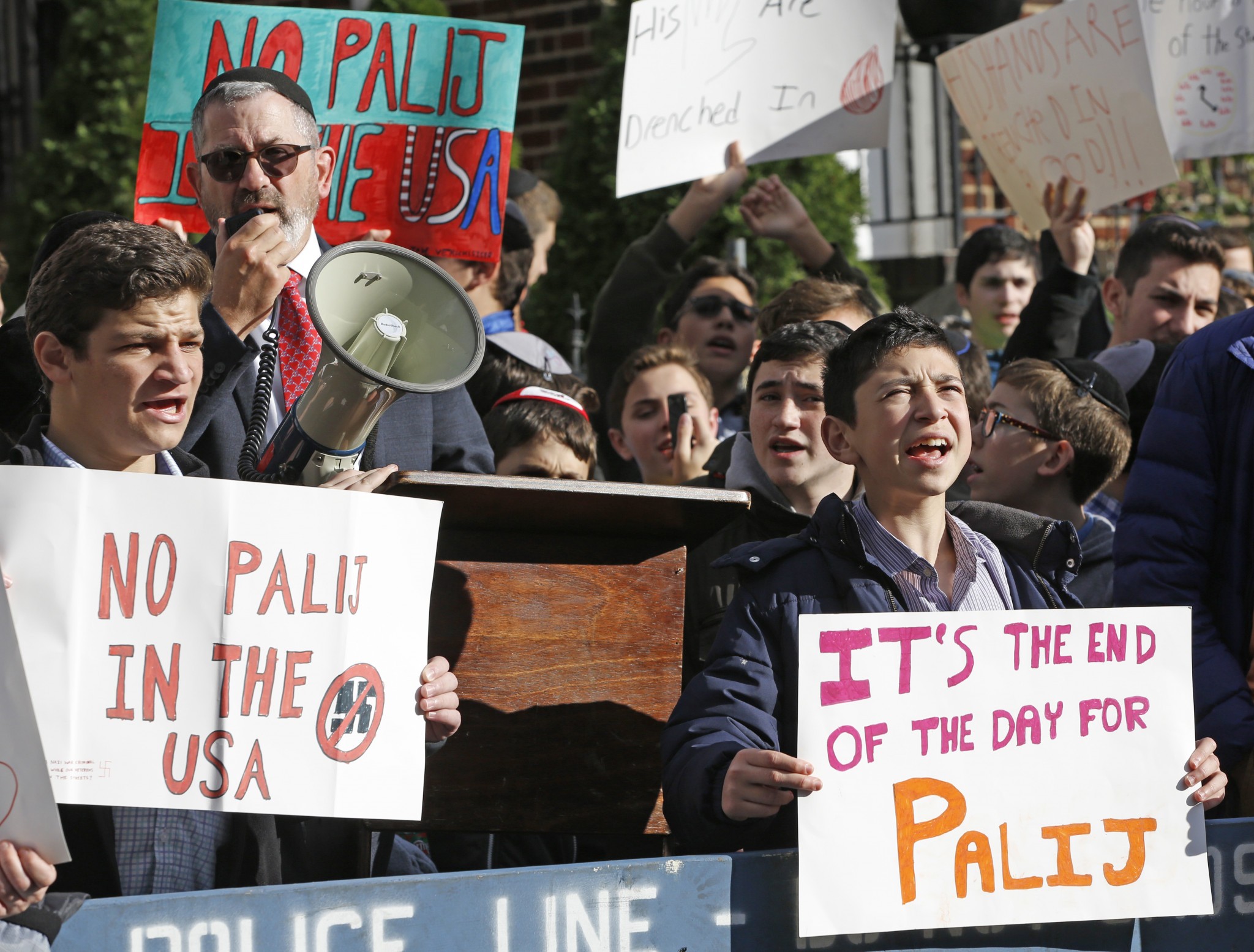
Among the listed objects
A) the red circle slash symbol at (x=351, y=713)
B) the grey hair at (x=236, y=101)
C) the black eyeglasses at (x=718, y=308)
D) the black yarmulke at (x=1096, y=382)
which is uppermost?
the black eyeglasses at (x=718, y=308)

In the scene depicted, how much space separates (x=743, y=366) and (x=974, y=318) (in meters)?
1.20

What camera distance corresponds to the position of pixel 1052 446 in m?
3.81

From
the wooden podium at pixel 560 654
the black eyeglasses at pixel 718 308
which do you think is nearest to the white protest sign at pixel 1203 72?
the black eyeglasses at pixel 718 308

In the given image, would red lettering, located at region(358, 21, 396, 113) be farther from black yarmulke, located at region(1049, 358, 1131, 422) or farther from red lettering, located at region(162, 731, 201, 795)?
red lettering, located at region(162, 731, 201, 795)

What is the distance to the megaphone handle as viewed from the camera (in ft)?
8.33

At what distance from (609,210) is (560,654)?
5.13 m

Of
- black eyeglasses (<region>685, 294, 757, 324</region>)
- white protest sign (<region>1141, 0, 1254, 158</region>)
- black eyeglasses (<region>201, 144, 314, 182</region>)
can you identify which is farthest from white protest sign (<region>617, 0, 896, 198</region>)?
black eyeglasses (<region>201, 144, 314, 182</region>)

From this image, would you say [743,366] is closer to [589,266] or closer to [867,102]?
[867,102]

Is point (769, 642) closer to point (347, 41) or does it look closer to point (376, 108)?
point (376, 108)

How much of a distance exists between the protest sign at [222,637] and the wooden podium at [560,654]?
0.94 feet

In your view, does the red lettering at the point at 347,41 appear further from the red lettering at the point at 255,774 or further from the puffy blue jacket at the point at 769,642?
the red lettering at the point at 255,774

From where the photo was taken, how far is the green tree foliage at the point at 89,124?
342 inches

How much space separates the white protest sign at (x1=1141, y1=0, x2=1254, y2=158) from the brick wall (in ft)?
14.0

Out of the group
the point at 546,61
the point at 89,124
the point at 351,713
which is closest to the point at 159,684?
the point at 351,713
